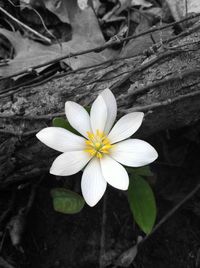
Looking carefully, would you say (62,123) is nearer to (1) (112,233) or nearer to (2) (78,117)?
(2) (78,117)

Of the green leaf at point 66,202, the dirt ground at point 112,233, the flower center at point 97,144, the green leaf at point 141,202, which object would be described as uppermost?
the flower center at point 97,144

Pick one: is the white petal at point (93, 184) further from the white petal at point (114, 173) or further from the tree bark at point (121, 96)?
the tree bark at point (121, 96)

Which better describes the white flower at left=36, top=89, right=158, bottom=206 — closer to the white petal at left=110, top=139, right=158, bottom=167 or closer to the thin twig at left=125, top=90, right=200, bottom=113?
the white petal at left=110, top=139, right=158, bottom=167

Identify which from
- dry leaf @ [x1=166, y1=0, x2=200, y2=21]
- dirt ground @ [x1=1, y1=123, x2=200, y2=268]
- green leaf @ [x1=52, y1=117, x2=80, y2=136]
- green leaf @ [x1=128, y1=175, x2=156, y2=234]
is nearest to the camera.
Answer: green leaf @ [x1=52, y1=117, x2=80, y2=136]

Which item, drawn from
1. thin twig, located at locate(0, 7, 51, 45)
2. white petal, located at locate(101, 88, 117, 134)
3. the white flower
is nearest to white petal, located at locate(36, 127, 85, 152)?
the white flower

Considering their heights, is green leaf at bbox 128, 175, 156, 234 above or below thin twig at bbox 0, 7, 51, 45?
below

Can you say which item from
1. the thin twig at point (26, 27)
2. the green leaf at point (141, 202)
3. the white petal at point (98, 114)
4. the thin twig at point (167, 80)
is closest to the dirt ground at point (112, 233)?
the green leaf at point (141, 202)

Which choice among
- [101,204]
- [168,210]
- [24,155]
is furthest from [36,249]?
[168,210]
